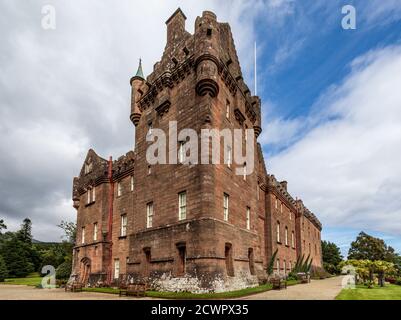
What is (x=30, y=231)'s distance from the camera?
92.2m

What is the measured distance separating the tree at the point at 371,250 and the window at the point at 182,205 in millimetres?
54784

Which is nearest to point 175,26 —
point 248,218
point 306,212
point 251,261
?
point 248,218

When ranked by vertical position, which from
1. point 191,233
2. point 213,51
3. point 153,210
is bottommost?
point 191,233

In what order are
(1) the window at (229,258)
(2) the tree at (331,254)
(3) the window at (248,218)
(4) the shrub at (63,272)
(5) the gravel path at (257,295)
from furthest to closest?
(2) the tree at (331,254), (4) the shrub at (63,272), (3) the window at (248,218), (1) the window at (229,258), (5) the gravel path at (257,295)

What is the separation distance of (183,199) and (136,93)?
11708 millimetres

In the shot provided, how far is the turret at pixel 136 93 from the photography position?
25984 mm

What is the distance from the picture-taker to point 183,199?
63.4ft

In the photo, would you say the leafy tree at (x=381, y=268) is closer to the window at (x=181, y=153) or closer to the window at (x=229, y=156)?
the window at (x=229, y=156)

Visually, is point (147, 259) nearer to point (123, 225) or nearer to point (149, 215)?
Answer: point (149, 215)

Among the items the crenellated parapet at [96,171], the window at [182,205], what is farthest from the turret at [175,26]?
the window at [182,205]

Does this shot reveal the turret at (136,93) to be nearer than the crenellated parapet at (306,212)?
Yes
